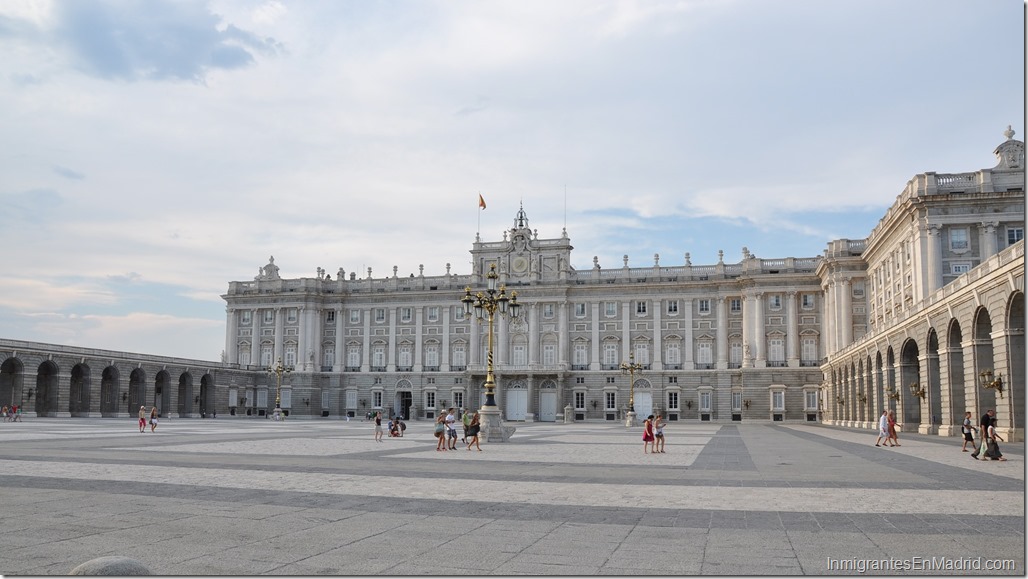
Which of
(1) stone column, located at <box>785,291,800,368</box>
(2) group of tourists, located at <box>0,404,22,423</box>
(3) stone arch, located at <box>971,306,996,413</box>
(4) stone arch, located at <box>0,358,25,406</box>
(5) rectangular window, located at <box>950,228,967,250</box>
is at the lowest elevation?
(2) group of tourists, located at <box>0,404,22,423</box>

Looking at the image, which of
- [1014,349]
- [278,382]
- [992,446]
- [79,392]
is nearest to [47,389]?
[79,392]

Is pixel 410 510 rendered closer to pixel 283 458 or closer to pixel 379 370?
pixel 283 458

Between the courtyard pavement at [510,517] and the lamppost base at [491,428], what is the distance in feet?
41.5

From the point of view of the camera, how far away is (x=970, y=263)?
5488 cm

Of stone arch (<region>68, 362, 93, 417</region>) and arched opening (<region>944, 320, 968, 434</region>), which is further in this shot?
stone arch (<region>68, 362, 93, 417</region>)

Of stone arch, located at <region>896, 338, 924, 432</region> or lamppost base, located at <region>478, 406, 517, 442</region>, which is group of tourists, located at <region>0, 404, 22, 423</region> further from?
stone arch, located at <region>896, 338, 924, 432</region>

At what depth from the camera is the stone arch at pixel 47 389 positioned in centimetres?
7375

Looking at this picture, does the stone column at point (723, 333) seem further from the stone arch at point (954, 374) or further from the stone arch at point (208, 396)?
the stone arch at point (208, 396)

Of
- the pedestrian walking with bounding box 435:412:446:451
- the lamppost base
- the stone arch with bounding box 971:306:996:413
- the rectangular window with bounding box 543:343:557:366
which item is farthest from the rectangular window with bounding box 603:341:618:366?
the pedestrian walking with bounding box 435:412:446:451

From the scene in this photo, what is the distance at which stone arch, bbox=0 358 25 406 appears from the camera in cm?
6944

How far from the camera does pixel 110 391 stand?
275 feet

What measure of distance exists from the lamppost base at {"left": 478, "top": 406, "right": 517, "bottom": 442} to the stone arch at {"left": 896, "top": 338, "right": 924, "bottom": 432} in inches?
949

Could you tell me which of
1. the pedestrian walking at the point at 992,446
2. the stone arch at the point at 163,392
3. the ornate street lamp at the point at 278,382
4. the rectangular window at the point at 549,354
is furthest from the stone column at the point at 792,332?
the stone arch at the point at 163,392

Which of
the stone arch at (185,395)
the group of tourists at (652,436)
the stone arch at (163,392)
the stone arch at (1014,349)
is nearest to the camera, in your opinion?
the group of tourists at (652,436)
